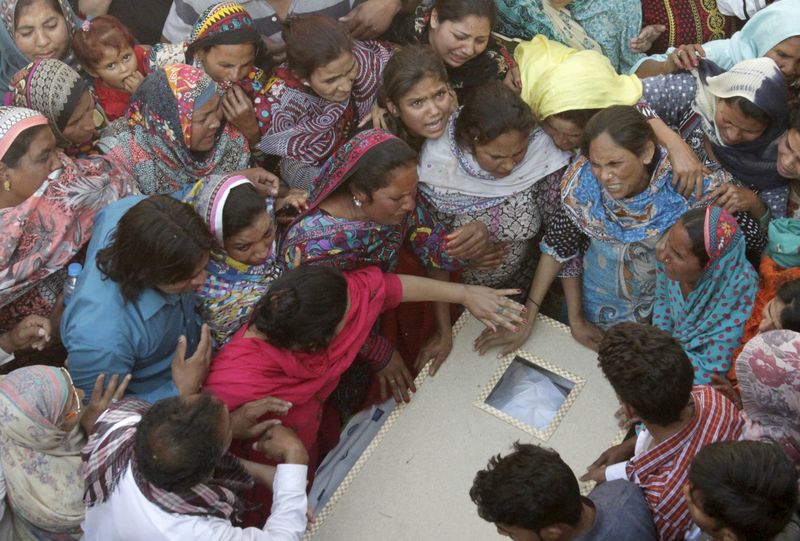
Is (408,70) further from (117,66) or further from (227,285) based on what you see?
(117,66)

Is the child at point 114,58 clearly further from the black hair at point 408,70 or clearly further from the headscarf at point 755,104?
the headscarf at point 755,104

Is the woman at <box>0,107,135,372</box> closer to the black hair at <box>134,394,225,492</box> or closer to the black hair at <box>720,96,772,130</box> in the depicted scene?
the black hair at <box>134,394,225,492</box>

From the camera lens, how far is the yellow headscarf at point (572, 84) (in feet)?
10.2

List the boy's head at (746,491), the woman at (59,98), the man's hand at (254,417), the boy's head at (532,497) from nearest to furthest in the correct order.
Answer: the boy's head at (746,491) < the boy's head at (532,497) < the man's hand at (254,417) < the woman at (59,98)

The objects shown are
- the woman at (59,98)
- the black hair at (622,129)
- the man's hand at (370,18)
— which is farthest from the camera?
the man's hand at (370,18)

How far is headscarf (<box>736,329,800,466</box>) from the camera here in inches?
93.9

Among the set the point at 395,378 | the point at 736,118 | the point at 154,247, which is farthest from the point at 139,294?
the point at 736,118

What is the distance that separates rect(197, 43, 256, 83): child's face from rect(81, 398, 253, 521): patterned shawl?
1537 millimetres

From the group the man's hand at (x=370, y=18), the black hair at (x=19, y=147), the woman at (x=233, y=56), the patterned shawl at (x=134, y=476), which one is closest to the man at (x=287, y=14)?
the man's hand at (x=370, y=18)

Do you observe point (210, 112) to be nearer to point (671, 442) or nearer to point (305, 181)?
point (305, 181)

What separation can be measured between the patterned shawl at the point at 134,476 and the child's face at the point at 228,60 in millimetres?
1537

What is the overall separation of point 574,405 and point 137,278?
1678 millimetres

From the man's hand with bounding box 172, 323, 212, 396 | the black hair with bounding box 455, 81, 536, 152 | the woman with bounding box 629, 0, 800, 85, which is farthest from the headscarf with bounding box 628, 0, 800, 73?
the man's hand with bounding box 172, 323, 212, 396

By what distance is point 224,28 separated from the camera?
3.29 metres
